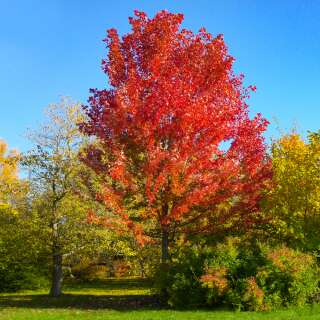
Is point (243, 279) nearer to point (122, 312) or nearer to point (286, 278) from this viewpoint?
point (286, 278)

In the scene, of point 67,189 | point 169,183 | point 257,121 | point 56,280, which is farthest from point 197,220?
point 56,280

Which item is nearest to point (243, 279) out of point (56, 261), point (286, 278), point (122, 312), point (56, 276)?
point (286, 278)

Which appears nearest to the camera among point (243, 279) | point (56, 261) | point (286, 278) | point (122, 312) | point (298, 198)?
point (122, 312)

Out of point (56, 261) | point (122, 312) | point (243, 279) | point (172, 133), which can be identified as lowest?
point (122, 312)

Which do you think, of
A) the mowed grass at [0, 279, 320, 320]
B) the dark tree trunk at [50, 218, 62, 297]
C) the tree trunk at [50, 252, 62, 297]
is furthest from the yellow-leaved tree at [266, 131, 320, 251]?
the tree trunk at [50, 252, 62, 297]

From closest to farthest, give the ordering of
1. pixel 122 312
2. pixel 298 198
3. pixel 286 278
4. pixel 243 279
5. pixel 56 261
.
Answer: pixel 122 312 < pixel 243 279 < pixel 286 278 < pixel 298 198 < pixel 56 261

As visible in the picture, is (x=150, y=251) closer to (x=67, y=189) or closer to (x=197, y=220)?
(x=67, y=189)

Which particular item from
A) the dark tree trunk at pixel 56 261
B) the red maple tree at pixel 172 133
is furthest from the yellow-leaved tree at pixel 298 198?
the dark tree trunk at pixel 56 261

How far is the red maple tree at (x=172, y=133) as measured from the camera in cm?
1728

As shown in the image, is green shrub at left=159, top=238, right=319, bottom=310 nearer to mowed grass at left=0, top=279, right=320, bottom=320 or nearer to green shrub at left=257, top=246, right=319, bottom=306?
Result: green shrub at left=257, top=246, right=319, bottom=306

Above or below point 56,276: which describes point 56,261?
above

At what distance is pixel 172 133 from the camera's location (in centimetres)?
1753

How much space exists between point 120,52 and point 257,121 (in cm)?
592

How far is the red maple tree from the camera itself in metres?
17.3
